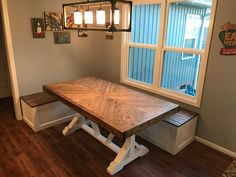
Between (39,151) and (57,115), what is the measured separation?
78cm

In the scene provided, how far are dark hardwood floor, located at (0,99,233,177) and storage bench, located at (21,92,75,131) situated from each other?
0.18 metres

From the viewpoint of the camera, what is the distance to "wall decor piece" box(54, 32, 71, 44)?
3.49 metres

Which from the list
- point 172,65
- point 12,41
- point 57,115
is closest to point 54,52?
point 12,41

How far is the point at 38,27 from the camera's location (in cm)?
322

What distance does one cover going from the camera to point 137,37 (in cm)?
369

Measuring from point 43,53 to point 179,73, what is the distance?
2578 mm

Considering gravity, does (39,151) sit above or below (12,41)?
below

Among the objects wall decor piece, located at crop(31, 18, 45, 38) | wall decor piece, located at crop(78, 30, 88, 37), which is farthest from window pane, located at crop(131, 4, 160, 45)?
wall decor piece, located at crop(31, 18, 45, 38)

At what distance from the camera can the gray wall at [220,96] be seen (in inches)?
93.4

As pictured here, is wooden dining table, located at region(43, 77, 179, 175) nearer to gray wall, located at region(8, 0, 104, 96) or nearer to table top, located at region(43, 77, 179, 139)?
table top, located at region(43, 77, 179, 139)

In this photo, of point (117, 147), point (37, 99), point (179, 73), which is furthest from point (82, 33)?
point (117, 147)

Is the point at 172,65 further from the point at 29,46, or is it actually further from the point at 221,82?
the point at 29,46

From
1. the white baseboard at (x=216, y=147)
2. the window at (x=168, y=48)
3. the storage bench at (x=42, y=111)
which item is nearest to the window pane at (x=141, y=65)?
the window at (x=168, y=48)

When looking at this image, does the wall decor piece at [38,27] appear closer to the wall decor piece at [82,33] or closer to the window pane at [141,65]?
the wall decor piece at [82,33]
